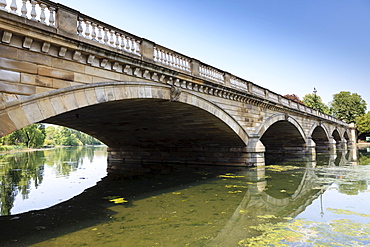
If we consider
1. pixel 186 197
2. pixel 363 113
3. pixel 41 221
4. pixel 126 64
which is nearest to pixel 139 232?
pixel 41 221

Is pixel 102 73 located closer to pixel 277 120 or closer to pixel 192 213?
pixel 192 213

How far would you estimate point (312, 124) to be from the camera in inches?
1179

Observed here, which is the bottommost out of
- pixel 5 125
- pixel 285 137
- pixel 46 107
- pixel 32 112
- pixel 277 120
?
pixel 285 137

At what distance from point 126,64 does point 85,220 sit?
4991 mm

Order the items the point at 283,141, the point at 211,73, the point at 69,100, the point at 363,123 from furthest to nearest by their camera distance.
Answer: the point at 363,123
the point at 283,141
the point at 211,73
the point at 69,100

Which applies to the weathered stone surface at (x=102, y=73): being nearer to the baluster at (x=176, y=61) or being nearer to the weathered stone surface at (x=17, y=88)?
the weathered stone surface at (x=17, y=88)

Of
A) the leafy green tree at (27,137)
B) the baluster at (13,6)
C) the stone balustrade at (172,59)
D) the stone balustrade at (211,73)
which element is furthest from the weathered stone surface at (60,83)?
the leafy green tree at (27,137)

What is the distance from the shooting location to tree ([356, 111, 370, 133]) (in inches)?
2463

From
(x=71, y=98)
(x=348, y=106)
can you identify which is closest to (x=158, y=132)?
(x=71, y=98)

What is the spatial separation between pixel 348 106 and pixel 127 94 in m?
76.5

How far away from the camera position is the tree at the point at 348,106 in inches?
2749

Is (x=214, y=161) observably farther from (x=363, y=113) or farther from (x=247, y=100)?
(x=363, y=113)

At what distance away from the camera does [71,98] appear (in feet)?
23.9

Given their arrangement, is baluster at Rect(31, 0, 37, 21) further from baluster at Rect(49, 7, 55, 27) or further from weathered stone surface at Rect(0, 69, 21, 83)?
weathered stone surface at Rect(0, 69, 21, 83)
